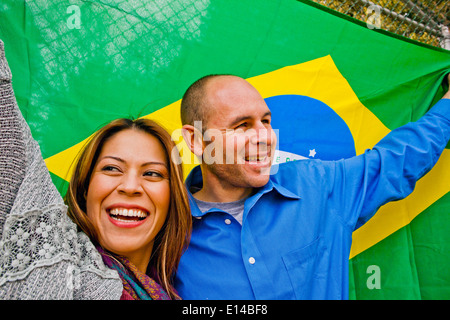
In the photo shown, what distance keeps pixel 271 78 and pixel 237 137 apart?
0.68 m

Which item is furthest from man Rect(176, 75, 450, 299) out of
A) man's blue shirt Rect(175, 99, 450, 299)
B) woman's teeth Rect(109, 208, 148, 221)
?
woman's teeth Rect(109, 208, 148, 221)

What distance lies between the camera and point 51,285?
34.7 inches

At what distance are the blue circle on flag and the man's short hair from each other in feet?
1.55

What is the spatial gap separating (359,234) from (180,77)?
1317 mm

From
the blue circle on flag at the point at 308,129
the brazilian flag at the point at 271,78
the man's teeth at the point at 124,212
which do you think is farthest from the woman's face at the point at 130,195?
the blue circle on flag at the point at 308,129

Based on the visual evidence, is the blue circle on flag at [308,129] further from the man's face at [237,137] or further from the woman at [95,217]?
the woman at [95,217]

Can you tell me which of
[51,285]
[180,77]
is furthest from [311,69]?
[51,285]

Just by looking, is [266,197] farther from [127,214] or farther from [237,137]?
[127,214]

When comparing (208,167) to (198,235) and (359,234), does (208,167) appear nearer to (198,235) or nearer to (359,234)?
(198,235)

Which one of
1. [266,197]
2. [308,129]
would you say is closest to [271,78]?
[308,129]

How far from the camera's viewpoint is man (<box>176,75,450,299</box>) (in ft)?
4.27

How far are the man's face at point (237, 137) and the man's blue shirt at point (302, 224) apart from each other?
11cm

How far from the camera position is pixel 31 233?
92cm

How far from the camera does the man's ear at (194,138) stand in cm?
157
